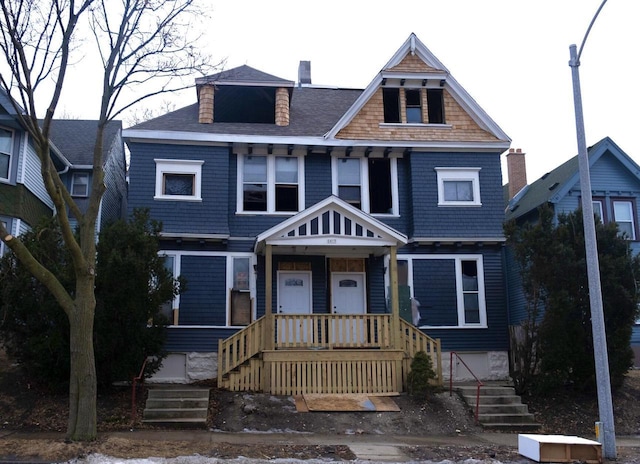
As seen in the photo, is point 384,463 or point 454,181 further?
point 454,181

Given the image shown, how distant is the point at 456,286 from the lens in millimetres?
19078

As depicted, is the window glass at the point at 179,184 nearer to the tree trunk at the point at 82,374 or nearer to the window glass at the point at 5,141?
the window glass at the point at 5,141

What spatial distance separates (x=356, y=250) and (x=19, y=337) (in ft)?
27.8

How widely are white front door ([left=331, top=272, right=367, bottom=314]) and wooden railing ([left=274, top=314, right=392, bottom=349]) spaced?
228cm

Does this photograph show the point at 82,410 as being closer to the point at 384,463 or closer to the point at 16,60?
the point at 384,463

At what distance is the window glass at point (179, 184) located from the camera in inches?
733

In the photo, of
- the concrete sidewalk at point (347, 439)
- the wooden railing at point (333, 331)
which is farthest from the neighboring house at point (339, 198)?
the concrete sidewalk at point (347, 439)

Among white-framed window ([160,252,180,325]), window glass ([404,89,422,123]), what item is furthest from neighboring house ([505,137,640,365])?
white-framed window ([160,252,180,325])

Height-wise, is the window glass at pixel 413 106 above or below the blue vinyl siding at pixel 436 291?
above

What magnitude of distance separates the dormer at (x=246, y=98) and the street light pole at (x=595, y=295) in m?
9.61

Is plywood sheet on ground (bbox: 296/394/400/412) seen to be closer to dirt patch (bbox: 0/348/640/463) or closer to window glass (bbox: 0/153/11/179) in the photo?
dirt patch (bbox: 0/348/640/463)

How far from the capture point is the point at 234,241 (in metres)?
18.5

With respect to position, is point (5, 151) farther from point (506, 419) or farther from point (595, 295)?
point (595, 295)

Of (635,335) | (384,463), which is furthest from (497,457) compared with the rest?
(635,335)
